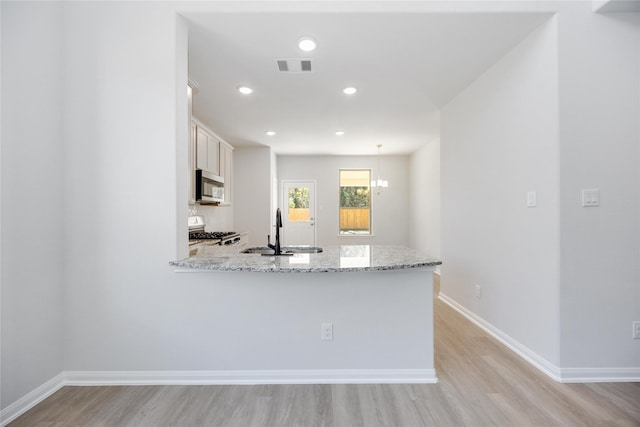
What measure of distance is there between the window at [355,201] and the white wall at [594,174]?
219 inches

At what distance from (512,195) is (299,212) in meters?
5.42

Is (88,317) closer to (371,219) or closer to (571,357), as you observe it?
(571,357)

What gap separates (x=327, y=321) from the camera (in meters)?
2.16

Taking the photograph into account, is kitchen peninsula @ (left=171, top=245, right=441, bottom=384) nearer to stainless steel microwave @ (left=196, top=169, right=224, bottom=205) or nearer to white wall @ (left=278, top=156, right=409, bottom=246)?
stainless steel microwave @ (left=196, top=169, right=224, bottom=205)

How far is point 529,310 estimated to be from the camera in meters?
2.45

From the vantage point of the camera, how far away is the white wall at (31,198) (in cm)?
178

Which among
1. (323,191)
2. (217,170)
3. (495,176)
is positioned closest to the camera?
(495,176)

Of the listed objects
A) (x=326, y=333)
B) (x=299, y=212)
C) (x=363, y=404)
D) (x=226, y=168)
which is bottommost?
(x=363, y=404)

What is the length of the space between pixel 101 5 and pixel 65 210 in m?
1.39

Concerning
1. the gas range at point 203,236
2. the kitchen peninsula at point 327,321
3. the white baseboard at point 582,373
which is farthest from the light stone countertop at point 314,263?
the gas range at point 203,236

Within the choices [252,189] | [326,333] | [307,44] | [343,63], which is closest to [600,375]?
[326,333]

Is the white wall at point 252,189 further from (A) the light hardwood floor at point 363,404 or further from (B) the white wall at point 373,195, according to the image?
(A) the light hardwood floor at point 363,404

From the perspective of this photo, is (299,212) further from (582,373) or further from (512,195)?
(582,373)

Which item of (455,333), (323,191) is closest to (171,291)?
(455,333)
